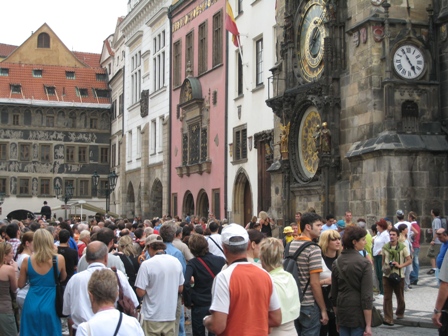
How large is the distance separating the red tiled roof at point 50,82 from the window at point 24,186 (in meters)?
6.24

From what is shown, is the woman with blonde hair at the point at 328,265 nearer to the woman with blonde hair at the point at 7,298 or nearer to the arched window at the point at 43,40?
the woman with blonde hair at the point at 7,298

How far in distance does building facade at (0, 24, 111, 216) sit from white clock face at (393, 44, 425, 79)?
41318 millimetres

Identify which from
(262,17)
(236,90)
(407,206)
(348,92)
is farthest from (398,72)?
(236,90)

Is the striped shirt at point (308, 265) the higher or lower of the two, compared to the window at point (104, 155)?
lower

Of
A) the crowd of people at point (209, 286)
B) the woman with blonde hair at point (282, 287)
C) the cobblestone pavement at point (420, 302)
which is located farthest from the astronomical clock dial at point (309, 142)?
the woman with blonde hair at point (282, 287)

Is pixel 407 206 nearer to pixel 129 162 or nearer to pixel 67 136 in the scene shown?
pixel 129 162

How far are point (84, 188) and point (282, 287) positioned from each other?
A: 5615 cm

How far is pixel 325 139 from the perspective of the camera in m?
21.3

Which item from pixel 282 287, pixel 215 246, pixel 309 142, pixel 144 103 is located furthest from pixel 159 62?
pixel 282 287

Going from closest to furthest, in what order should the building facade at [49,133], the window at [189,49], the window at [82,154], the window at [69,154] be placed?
the window at [189,49]
the building facade at [49,133]
the window at [69,154]
the window at [82,154]

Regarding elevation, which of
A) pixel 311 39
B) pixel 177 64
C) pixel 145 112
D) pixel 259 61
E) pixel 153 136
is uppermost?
pixel 177 64

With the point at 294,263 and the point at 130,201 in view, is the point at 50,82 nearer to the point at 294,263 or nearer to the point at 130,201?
the point at 130,201

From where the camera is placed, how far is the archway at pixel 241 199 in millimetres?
33000

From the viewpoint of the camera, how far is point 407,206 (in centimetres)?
1900
